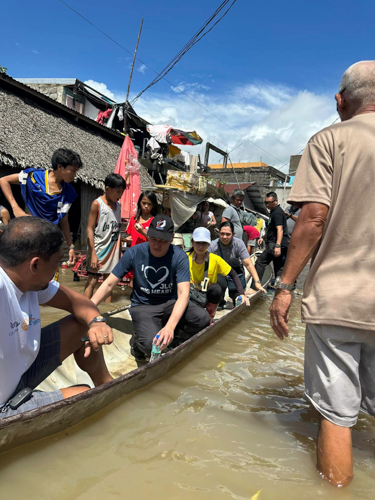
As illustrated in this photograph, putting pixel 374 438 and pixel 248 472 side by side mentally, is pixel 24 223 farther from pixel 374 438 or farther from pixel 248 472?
pixel 374 438

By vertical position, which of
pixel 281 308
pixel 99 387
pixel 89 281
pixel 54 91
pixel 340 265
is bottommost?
pixel 99 387

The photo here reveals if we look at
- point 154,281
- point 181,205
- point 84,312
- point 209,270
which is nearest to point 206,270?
point 209,270

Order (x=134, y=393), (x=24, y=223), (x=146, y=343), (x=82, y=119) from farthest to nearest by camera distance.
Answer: (x=82, y=119)
(x=146, y=343)
(x=134, y=393)
(x=24, y=223)

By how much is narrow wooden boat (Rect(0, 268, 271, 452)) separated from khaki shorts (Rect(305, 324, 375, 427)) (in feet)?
3.82

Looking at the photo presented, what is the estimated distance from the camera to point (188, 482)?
1.68m

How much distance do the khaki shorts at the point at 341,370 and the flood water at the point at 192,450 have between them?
380mm

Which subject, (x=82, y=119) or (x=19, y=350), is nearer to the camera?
(x=19, y=350)

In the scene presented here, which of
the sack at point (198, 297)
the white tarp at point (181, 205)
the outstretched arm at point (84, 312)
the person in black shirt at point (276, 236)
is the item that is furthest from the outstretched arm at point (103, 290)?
the white tarp at point (181, 205)

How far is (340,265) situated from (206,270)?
8.92 feet

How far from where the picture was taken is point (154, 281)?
3.26 metres

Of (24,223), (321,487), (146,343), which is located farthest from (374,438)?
(24,223)

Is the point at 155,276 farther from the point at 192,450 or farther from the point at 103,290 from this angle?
the point at 192,450

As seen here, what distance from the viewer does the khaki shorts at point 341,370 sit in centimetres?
163

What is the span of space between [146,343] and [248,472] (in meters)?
1.45
